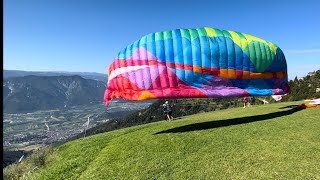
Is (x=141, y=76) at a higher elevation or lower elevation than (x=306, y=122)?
higher

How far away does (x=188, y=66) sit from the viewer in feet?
87.7

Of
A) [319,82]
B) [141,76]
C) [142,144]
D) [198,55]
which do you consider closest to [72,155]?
[142,144]

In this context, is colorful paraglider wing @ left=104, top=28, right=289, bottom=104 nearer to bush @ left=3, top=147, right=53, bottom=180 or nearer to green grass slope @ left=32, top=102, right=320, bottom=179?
green grass slope @ left=32, top=102, right=320, bottom=179

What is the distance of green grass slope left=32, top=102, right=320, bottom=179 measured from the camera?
1661cm

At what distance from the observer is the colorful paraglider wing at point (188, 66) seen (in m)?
26.5

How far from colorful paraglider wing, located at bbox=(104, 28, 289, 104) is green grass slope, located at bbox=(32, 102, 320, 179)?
309 cm

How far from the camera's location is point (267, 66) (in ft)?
94.3

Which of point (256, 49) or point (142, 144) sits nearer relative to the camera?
point (142, 144)

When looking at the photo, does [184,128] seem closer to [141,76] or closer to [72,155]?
[141,76]

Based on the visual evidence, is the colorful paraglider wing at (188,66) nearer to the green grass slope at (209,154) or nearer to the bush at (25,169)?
the green grass slope at (209,154)

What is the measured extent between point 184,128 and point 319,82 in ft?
366

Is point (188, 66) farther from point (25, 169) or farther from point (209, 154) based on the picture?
point (25, 169)

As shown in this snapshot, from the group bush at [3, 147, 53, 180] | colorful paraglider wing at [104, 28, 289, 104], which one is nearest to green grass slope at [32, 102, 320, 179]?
bush at [3, 147, 53, 180]

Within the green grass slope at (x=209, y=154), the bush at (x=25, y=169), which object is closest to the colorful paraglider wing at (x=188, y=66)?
the green grass slope at (x=209, y=154)
